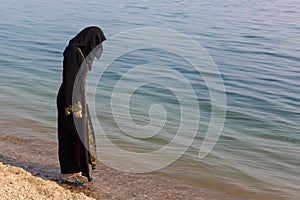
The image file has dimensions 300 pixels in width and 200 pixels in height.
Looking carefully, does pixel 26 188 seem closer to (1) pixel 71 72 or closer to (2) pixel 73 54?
(1) pixel 71 72

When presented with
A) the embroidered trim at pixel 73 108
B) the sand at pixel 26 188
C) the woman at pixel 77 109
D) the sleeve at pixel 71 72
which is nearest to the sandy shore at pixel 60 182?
the sand at pixel 26 188

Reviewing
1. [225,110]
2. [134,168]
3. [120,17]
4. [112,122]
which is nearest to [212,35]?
[120,17]

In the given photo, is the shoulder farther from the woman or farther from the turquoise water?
the turquoise water

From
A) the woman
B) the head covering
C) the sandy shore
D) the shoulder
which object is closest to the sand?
the sandy shore

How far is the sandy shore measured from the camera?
4.92 meters

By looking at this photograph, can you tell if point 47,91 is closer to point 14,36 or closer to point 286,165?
point 286,165

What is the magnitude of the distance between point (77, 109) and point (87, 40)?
0.69 m

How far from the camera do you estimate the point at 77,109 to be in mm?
5234

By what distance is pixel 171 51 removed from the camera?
1484 centimetres

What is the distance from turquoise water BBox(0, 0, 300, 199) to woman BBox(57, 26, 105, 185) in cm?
144

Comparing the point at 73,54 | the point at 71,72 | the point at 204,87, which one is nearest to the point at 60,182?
the point at 71,72

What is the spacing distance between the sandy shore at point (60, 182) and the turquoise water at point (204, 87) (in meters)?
0.41

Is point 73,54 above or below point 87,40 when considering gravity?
below

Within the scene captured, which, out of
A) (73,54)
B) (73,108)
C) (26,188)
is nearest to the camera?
(26,188)
